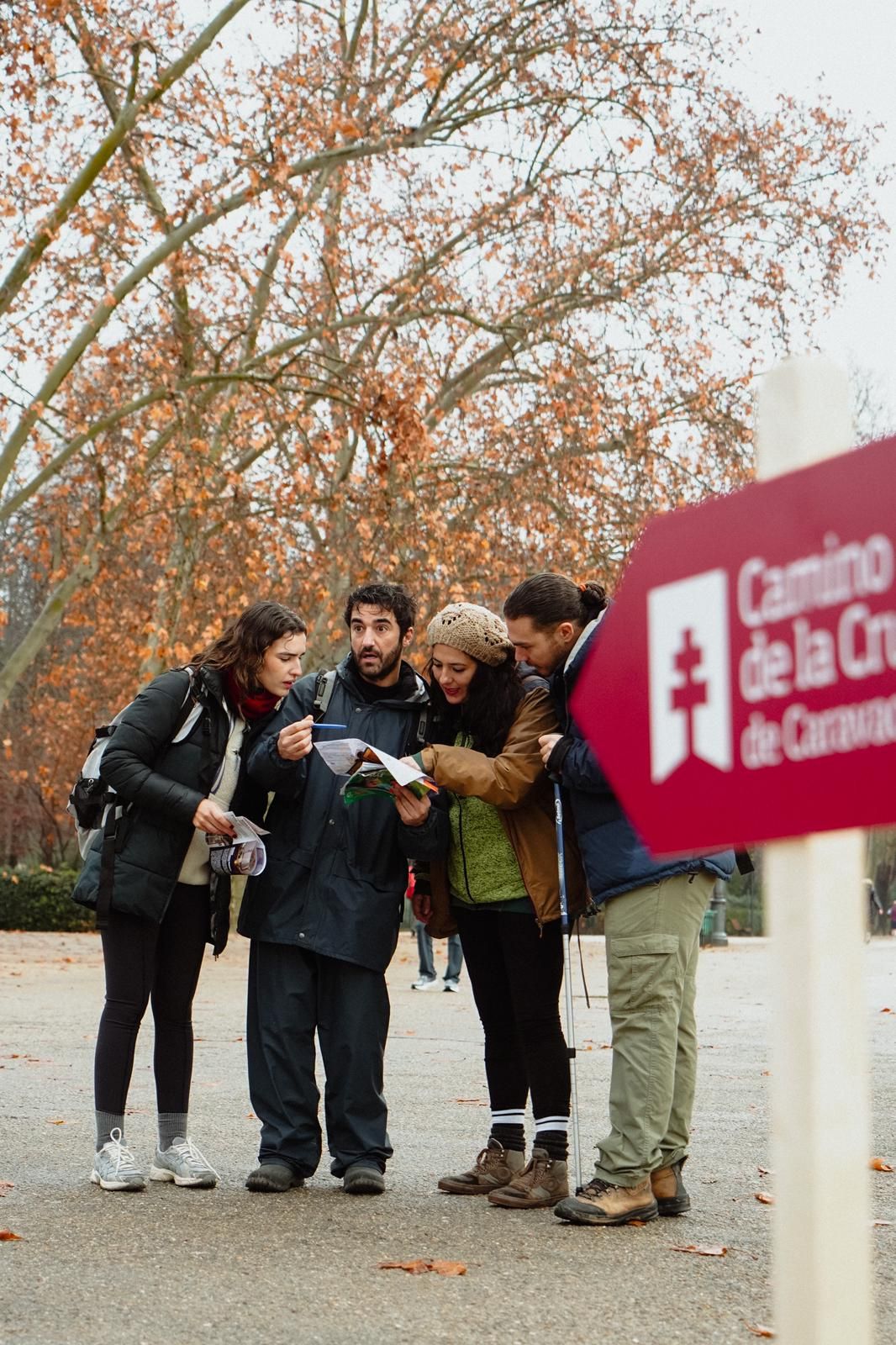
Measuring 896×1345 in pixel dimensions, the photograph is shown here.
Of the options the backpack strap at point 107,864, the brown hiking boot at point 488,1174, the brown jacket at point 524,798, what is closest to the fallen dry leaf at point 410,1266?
the brown hiking boot at point 488,1174

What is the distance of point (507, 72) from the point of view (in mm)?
18406

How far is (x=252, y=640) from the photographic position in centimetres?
535

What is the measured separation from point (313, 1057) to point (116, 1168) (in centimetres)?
74

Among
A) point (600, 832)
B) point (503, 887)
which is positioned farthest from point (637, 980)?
point (503, 887)

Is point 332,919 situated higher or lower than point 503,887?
lower

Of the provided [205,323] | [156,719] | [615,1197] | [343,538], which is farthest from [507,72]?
[615,1197]

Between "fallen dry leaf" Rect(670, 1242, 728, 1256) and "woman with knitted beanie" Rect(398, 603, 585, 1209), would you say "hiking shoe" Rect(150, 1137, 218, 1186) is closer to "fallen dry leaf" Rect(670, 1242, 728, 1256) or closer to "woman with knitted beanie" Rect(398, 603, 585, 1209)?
"woman with knitted beanie" Rect(398, 603, 585, 1209)

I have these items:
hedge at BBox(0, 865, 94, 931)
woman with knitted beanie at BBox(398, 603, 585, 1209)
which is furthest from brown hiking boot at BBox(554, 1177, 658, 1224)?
hedge at BBox(0, 865, 94, 931)

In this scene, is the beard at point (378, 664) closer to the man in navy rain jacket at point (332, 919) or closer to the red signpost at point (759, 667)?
the man in navy rain jacket at point (332, 919)

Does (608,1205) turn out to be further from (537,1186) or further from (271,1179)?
(271,1179)

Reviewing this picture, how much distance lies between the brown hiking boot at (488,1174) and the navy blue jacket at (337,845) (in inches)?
28.8

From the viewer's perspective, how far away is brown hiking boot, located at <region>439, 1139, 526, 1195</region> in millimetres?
5129

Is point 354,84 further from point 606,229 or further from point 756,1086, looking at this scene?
point 756,1086

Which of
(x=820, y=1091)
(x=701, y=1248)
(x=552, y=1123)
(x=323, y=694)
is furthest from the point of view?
(x=323, y=694)
